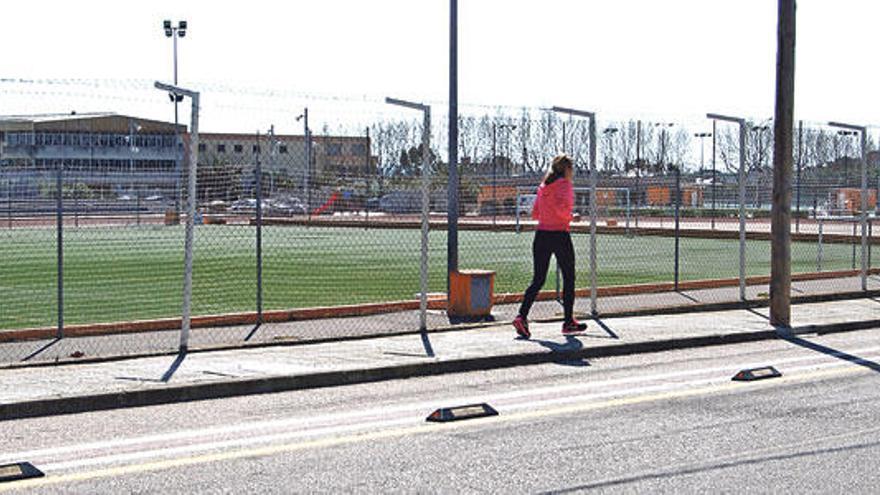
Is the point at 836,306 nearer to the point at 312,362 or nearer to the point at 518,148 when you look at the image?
the point at 312,362

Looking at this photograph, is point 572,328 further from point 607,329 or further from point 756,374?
point 756,374

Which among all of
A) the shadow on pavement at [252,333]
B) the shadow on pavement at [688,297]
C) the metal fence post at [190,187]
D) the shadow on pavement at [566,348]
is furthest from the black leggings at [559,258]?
the shadow on pavement at [688,297]

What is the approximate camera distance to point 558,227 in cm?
1291

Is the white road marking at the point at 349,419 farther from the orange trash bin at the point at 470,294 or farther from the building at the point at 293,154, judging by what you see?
the building at the point at 293,154

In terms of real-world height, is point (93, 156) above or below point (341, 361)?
above

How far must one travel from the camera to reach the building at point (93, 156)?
54.3ft

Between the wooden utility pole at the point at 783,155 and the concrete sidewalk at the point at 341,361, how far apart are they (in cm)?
38

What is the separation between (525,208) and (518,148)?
20.9 ft

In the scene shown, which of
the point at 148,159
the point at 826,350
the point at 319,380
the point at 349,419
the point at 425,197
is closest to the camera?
the point at 349,419

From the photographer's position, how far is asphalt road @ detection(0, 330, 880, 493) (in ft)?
21.7

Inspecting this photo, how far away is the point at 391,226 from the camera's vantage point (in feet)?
76.8

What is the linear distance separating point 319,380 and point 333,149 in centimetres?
1247

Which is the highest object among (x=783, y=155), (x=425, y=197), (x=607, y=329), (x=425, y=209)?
(x=783, y=155)

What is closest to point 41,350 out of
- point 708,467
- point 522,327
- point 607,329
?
point 522,327
